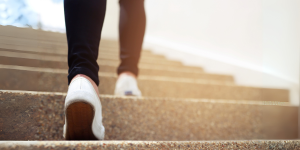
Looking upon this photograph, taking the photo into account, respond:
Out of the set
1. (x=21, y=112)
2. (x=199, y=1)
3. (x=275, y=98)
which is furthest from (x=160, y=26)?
(x=21, y=112)

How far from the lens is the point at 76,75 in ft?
1.76

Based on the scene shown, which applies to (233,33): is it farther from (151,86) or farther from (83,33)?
(83,33)

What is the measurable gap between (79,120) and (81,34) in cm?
20

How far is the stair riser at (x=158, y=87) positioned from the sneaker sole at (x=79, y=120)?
507mm

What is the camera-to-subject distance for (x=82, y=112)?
1.57 ft

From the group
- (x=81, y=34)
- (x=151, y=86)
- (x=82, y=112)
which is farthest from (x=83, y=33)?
(x=151, y=86)

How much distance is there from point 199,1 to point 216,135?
1606mm

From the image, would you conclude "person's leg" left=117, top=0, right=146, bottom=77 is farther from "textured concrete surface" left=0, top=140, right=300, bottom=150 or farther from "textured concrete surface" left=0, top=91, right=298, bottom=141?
"textured concrete surface" left=0, top=140, right=300, bottom=150

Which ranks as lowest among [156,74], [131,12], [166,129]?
[156,74]

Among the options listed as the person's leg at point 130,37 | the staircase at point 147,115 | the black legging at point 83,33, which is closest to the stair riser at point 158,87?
the staircase at point 147,115

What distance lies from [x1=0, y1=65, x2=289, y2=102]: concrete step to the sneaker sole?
1.66 feet

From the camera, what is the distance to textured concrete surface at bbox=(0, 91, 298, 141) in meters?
0.62

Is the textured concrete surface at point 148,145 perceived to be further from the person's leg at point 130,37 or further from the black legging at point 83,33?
the person's leg at point 130,37

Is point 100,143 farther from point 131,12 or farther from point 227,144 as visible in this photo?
point 131,12
